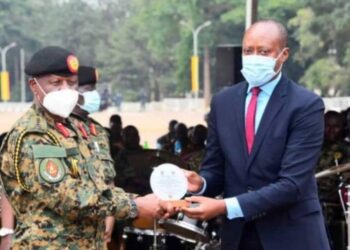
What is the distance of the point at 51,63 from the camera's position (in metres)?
3.37

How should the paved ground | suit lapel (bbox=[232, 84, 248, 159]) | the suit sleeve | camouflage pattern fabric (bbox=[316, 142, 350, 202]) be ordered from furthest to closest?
1. the paved ground
2. camouflage pattern fabric (bbox=[316, 142, 350, 202])
3. suit lapel (bbox=[232, 84, 248, 159])
4. the suit sleeve

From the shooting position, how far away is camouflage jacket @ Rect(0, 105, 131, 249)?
3168 millimetres

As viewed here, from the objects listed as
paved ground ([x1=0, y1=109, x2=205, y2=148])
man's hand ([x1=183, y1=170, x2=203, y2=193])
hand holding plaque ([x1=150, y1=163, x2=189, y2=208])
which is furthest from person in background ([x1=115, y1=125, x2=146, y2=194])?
paved ground ([x1=0, y1=109, x2=205, y2=148])

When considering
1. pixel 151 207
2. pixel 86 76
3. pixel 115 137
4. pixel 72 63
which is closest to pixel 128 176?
pixel 86 76

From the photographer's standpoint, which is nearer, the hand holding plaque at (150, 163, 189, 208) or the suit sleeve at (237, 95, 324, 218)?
the suit sleeve at (237, 95, 324, 218)

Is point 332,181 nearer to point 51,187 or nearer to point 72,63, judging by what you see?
point 72,63

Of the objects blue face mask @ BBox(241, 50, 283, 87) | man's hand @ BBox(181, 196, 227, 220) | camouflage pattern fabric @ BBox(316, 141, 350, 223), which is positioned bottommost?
camouflage pattern fabric @ BBox(316, 141, 350, 223)

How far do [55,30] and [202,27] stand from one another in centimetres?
1448

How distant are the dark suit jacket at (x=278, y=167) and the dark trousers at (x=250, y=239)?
2cm

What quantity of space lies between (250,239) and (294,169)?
365mm

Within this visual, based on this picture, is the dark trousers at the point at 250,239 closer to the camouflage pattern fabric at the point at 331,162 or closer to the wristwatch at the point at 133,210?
the wristwatch at the point at 133,210

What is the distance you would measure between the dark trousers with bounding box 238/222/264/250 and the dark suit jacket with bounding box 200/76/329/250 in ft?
0.08

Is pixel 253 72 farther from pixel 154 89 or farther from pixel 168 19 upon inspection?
pixel 154 89

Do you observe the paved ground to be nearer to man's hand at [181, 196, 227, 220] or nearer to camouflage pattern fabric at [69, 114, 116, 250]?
camouflage pattern fabric at [69, 114, 116, 250]
